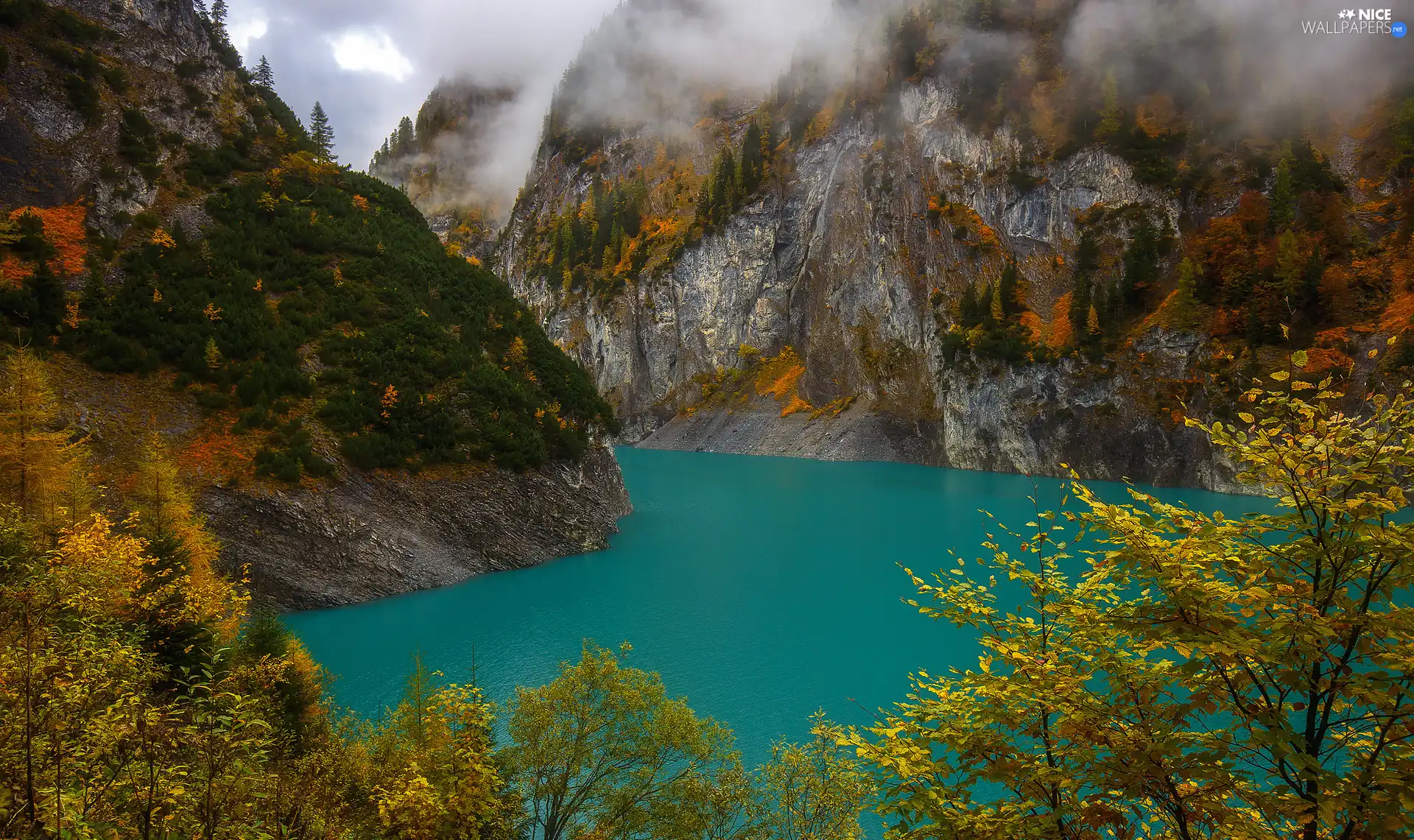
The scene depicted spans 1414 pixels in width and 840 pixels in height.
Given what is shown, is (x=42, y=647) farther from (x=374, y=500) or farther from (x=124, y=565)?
(x=374, y=500)

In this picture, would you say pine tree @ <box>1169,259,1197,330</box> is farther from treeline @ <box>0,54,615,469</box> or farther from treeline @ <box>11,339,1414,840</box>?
treeline @ <box>11,339,1414,840</box>

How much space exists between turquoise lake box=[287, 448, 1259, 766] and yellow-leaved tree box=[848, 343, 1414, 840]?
1281 centimetres

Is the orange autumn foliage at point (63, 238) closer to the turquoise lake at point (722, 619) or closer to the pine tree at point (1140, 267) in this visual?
the turquoise lake at point (722, 619)

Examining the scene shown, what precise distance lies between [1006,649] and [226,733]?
684 cm

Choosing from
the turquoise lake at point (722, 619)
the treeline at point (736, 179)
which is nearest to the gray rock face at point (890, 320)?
the treeline at point (736, 179)

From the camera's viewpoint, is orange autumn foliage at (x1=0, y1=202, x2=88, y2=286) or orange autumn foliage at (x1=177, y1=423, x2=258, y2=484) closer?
orange autumn foliage at (x1=177, y1=423, x2=258, y2=484)

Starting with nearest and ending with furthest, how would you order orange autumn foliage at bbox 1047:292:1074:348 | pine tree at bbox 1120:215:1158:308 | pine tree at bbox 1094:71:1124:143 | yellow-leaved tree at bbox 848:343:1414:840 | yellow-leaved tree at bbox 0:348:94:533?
yellow-leaved tree at bbox 848:343:1414:840
yellow-leaved tree at bbox 0:348:94:533
pine tree at bbox 1120:215:1158:308
orange autumn foliage at bbox 1047:292:1074:348
pine tree at bbox 1094:71:1124:143

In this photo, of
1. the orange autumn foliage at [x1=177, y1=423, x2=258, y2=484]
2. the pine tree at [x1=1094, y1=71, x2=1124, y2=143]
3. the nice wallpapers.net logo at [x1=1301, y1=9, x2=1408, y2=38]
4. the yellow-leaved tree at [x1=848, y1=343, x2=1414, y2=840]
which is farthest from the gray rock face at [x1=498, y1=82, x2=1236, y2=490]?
the orange autumn foliage at [x1=177, y1=423, x2=258, y2=484]

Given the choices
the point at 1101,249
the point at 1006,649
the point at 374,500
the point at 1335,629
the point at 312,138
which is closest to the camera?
the point at 1335,629

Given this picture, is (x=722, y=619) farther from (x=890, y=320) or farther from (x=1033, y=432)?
(x=890, y=320)

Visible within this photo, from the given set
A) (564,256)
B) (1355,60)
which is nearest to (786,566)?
(1355,60)

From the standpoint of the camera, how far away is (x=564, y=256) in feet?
421

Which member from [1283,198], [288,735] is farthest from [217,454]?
[1283,198]

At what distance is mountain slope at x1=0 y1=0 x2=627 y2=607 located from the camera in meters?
27.8
